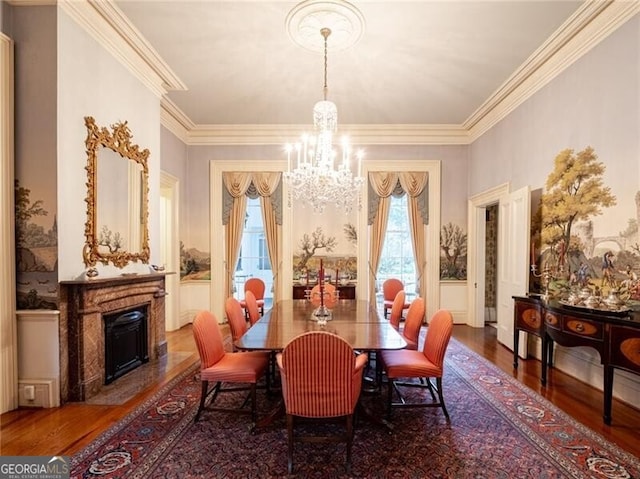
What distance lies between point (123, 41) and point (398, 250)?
520 centimetres

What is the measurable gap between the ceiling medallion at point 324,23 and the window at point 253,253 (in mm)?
3520

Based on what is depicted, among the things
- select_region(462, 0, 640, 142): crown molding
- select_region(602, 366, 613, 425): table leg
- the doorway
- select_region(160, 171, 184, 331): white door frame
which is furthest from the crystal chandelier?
the doorway

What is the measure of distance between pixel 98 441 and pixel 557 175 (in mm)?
5039

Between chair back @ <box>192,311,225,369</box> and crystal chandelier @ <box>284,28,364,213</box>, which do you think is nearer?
chair back @ <box>192,311,225,369</box>

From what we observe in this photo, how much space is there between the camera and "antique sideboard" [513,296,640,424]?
2.52m

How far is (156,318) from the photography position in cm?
427

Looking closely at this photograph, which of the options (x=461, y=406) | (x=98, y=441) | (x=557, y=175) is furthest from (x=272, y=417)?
(x=557, y=175)

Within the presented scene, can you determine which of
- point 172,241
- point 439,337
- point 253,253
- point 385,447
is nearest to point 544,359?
point 439,337

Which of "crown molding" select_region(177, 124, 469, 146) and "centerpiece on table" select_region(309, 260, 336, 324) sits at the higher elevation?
"crown molding" select_region(177, 124, 469, 146)

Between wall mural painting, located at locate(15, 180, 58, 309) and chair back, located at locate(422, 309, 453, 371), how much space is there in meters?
3.22

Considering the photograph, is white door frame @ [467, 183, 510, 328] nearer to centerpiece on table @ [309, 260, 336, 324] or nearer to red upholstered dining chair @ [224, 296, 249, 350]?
centerpiece on table @ [309, 260, 336, 324]

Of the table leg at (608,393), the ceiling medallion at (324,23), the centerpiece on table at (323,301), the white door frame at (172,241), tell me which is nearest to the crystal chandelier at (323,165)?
the ceiling medallion at (324,23)

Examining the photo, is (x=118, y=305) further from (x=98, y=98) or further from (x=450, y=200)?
(x=450, y=200)

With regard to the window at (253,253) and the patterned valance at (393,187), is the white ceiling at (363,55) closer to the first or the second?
the patterned valance at (393,187)
